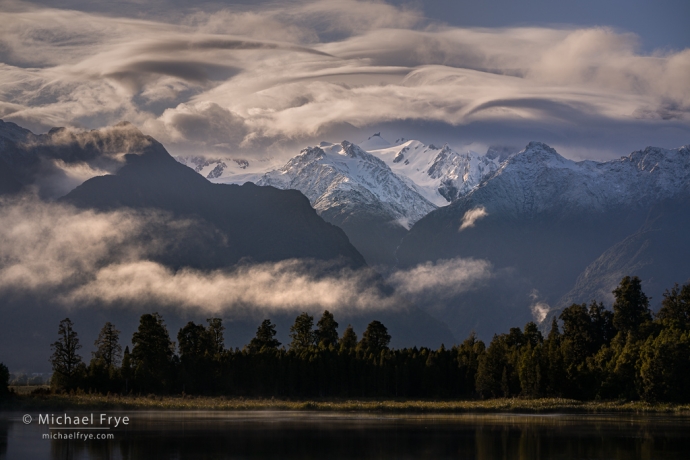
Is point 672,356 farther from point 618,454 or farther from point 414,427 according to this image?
point 618,454

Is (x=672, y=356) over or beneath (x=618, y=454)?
over

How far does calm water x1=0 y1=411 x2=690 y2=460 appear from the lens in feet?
350

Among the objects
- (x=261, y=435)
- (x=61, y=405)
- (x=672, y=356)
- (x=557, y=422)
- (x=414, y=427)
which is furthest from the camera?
(x=672, y=356)

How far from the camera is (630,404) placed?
19650cm

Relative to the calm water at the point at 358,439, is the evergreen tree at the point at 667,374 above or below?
above

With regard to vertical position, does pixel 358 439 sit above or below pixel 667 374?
below

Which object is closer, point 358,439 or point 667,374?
point 358,439

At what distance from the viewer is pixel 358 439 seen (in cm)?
12362

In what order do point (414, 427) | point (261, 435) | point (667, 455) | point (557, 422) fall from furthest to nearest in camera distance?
point (557, 422) → point (414, 427) → point (261, 435) → point (667, 455)

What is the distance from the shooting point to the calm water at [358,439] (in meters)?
107

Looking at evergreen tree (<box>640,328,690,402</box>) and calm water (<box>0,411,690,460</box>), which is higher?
evergreen tree (<box>640,328,690,402</box>)

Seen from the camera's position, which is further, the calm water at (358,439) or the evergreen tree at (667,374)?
the evergreen tree at (667,374)

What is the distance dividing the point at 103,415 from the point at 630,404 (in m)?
111

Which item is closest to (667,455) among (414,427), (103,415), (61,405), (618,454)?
(618,454)
